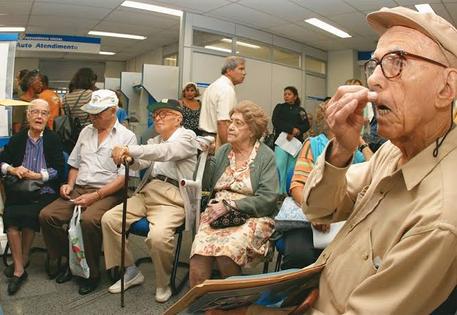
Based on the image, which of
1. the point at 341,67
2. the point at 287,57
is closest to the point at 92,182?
the point at 287,57

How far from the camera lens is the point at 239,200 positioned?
221 cm

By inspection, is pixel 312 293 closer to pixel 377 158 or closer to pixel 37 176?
pixel 377 158

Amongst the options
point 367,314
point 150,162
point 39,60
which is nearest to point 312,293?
point 367,314

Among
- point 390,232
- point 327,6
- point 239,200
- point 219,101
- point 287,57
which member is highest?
point 327,6

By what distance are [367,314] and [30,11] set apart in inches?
315

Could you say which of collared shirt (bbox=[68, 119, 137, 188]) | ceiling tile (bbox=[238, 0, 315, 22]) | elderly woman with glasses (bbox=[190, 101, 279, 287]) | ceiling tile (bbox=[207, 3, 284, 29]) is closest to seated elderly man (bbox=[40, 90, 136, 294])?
collared shirt (bbox=[68, 119, 137, 188])

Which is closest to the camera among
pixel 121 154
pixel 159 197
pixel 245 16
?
pixel 121 154

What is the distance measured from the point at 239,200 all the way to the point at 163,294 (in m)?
0.82

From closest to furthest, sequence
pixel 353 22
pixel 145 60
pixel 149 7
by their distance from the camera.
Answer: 1. pixel 149 7
2. pixel 353 22
3. pixel 145 60

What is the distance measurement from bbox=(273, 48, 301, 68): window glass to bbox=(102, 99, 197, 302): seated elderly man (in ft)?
19.8

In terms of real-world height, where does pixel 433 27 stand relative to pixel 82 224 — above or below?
above

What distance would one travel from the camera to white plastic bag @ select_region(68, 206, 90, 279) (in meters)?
2.50

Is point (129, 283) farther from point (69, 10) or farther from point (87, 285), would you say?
point (69, 10)

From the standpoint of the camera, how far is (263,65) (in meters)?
7.98
